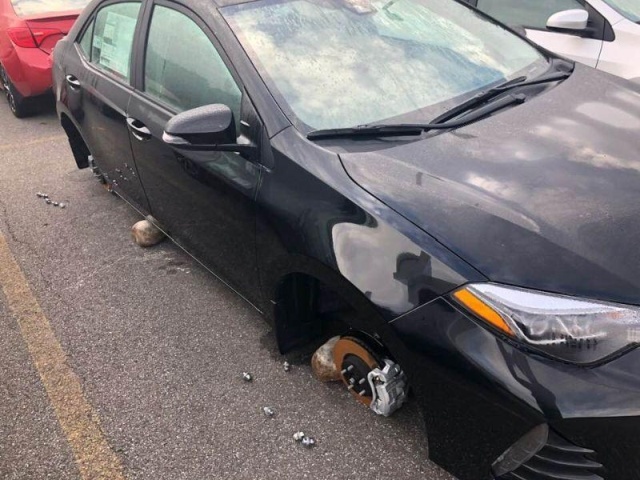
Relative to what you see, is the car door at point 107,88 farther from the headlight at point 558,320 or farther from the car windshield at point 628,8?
the car windshield at point 628,8

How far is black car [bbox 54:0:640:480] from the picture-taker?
59.9 inches

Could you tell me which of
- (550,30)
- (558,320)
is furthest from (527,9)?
(558,320)

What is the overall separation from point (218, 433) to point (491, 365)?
1.24 m

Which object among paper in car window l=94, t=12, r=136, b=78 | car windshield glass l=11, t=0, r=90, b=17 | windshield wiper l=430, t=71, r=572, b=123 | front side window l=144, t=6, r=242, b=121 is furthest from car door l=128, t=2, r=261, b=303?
car windshield glass l=11, t=0, r=90, b=17

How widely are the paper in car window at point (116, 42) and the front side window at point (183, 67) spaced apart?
0.27 meters

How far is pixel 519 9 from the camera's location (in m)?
4.30

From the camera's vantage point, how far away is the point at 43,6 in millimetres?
5828

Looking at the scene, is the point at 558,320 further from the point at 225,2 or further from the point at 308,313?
the point at 225,2

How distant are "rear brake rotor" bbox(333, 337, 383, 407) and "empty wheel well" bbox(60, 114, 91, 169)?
2711mm

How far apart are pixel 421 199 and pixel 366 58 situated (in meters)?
0.91

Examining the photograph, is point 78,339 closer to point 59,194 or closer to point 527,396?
point 59,194

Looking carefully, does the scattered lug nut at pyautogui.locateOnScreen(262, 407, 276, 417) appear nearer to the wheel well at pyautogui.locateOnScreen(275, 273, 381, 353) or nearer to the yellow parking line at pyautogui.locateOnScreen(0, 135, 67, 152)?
the wheel well at pyautogui.locateOnScreen(275, 273, 381, 353)

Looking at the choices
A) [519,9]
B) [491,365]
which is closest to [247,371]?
[491,365]

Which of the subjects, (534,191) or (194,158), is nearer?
(534,191)
